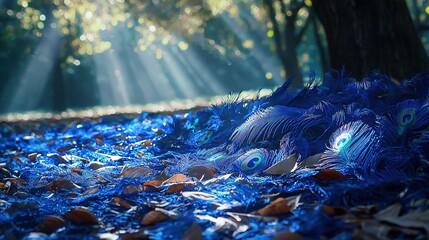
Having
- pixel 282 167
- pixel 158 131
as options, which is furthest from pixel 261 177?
pixel 158 131

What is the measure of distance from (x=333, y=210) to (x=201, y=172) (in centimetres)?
109

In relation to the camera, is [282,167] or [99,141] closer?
[282,167]

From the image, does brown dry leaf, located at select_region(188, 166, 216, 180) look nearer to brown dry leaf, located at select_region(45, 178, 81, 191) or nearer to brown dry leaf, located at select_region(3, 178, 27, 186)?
brown dry leaf, located at select_region(45, 178, 81, 191)

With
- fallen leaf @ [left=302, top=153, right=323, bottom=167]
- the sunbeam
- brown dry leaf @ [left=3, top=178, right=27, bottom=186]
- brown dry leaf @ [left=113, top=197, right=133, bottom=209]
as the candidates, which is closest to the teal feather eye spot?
fallen leaf @ [left=302, top=153, right=323, bottom=167]

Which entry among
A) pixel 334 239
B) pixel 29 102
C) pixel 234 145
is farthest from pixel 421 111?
pixel 29 102

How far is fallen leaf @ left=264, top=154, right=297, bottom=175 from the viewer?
259 cm

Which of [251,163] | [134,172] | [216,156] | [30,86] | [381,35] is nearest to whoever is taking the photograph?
[251,163]

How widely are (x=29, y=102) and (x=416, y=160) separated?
1526 inches

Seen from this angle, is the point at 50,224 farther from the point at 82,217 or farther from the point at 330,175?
the point at 330,175

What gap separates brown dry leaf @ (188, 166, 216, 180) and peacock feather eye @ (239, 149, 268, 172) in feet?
0.52

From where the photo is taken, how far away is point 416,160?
2207mm

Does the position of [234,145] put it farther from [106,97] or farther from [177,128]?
[106,97]

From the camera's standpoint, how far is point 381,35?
17.1 feet

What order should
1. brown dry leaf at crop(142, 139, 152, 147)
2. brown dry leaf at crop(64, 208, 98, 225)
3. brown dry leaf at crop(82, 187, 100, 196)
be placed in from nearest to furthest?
brown dry leaf at crop(64, 208, 98, 225) < brown dry leaf at crop(82, 187, 100, 196) < brown dry leaf at crop(142, 139, 152, 147)
